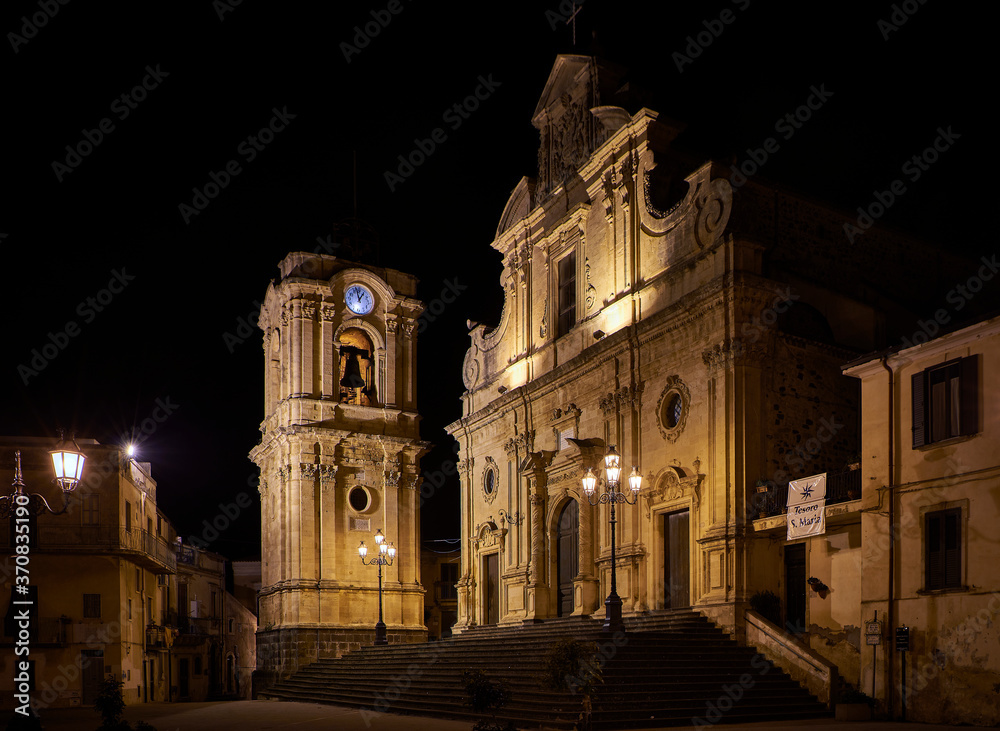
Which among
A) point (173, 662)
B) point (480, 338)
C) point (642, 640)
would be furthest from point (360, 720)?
point (173, 662)

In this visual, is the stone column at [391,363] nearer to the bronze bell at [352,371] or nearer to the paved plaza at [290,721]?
the bronze bell at [352,371]

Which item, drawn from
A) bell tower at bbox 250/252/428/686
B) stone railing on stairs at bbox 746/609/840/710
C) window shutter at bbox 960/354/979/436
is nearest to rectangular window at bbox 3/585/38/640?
bell tower at bbox 250/252/428/686

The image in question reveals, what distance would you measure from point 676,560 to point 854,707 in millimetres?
6958

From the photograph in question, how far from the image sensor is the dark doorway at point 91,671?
30.6m

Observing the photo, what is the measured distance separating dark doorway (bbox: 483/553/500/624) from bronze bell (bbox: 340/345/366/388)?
11168 mm

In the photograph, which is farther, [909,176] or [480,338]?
[480,338]

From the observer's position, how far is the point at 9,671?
29.4 m

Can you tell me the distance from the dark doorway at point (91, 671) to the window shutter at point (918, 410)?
25.1 metres

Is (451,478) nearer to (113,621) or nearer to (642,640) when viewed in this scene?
(113,621)

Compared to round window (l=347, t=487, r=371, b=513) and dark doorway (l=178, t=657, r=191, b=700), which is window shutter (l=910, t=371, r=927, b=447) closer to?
round window (l=347, t=487, r=371, b=513)

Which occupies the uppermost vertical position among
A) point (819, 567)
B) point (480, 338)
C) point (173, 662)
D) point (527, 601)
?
point (480, 338)

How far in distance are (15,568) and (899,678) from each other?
25.3 metres

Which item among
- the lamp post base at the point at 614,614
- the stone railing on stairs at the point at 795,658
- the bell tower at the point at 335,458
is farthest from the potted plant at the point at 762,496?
the bell tower at the point at 335,458

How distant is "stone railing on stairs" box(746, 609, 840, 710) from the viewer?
18.3 meters
